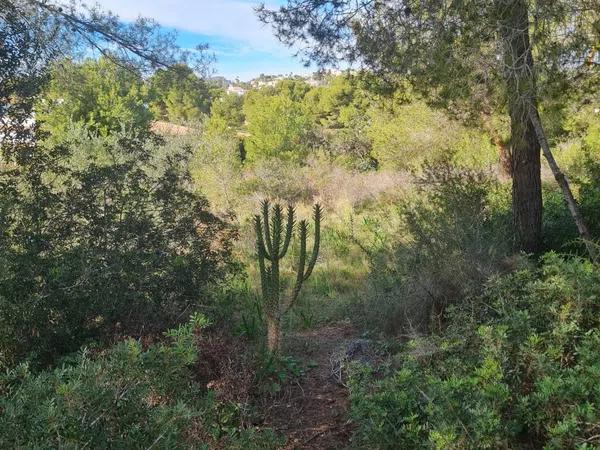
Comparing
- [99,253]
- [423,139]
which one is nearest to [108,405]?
[99,253]

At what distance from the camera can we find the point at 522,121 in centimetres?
548

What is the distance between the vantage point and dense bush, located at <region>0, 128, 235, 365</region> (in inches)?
158

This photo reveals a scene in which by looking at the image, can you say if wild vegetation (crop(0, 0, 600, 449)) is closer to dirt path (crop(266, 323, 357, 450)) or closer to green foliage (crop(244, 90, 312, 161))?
dirt path (crop(266, 323, 357, 450))

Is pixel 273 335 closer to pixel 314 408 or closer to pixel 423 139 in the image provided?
pixel 314 408

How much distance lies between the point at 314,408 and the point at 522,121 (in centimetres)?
366

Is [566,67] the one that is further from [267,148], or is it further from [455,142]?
[267,148]

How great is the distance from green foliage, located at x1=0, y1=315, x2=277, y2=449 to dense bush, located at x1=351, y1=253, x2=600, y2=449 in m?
0.81

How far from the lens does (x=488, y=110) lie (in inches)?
272

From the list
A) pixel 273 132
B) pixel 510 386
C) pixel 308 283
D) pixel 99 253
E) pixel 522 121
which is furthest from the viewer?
pixel 273 132

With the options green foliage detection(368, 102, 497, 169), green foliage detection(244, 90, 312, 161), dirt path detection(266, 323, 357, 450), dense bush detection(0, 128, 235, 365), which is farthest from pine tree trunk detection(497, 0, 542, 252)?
green foliage detection(244, 90, 312, 161)

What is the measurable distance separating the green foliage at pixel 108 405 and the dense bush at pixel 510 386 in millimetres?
813

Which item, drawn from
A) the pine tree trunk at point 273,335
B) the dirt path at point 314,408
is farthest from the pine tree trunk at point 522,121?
the pine tree trunk at point 273,335

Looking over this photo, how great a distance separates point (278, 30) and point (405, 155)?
43.2 feet

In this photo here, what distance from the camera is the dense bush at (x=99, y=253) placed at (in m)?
4.00
